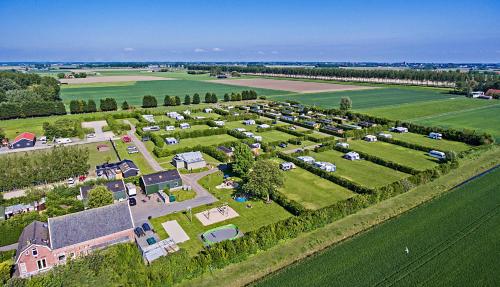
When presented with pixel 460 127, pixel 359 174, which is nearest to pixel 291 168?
pixel 359 174

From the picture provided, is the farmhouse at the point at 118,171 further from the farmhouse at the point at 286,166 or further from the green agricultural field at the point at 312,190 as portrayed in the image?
the green agricultural field at the point at 312,190

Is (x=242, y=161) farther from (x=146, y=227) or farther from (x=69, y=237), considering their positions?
(x=69, y=237)

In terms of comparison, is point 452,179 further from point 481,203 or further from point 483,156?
point 483,156

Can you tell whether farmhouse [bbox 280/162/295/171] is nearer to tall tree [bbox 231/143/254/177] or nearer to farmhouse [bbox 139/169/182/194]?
tall tree [bbox 231/143/254/177]

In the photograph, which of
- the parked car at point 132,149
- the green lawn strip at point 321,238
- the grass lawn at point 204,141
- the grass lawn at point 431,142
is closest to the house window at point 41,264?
the green lawn strip at point 321,238

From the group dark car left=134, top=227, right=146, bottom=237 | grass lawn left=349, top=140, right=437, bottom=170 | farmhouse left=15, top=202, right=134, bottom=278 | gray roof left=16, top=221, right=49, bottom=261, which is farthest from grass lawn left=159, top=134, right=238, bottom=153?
gray roof left=16, top=221, right=49, bottom=261

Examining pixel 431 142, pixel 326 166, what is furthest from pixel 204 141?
pixel 431 142

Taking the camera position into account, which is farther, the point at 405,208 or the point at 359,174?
the point at 359,174
